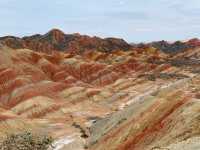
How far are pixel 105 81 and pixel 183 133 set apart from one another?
142506mm

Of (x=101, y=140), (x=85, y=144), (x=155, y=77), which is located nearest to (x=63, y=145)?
(x=85, y=144)

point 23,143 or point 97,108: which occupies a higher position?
point 23,143

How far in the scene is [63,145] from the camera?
257 feet

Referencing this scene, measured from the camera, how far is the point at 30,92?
140000 mm

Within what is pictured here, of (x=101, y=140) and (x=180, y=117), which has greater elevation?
(x=180, y=117)

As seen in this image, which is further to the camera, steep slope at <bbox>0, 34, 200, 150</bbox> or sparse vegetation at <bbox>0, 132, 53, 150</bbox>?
steep slope at <bbox>0, 34, 200, 150</bbox>

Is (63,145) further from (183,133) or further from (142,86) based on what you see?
(142,86)

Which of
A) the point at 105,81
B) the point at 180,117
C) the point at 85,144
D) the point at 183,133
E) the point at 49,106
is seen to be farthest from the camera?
the point at 105,81

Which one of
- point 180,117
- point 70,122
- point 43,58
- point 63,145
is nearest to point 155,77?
point 43,58

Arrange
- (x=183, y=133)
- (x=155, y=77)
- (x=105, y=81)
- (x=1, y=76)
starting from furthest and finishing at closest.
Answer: (x=105, y=81)
(x=155, y=77)
(x=1, y=76)
(x=183, y=133)

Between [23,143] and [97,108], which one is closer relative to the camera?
[23,143]

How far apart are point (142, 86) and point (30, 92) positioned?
4133cm

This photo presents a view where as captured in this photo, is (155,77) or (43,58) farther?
(43,58)

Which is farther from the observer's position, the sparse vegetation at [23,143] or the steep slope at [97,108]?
the steep slope at [97,108]
